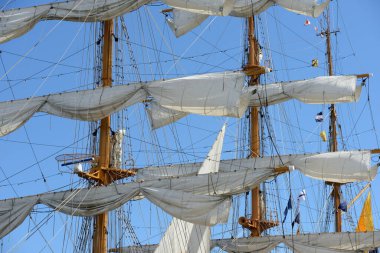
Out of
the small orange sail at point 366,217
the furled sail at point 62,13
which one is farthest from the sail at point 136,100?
the small orange sail at point 366,217

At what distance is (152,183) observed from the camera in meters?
40.0

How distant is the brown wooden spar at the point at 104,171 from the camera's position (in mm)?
39500

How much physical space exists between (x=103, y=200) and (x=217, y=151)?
22.9 ft

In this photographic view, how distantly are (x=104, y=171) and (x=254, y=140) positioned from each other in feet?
38.9

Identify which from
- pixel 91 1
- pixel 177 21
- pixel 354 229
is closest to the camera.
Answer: pixel 91 1

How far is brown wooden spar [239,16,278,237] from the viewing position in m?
48.3

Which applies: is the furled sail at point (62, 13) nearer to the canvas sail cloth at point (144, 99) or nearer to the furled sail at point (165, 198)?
the canvas sail cloth at point (144, 99)

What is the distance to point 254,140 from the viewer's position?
50.5m

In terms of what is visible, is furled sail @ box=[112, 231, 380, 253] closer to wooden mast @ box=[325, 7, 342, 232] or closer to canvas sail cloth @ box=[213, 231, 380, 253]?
canvas sail cloth @ box=[213, 231, 380, 253]

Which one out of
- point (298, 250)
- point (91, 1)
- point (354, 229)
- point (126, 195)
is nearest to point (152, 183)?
point (126, 195)

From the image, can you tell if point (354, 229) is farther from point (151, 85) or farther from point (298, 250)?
point (151, 85)

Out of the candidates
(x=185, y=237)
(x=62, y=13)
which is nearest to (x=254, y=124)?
(x=185, y=237)

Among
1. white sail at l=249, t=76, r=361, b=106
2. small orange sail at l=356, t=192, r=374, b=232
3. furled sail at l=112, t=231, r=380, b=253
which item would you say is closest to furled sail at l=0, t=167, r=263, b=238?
furled sail at l=112, t=231, r=380, b=253

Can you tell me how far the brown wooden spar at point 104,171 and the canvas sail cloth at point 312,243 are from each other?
9078mm
